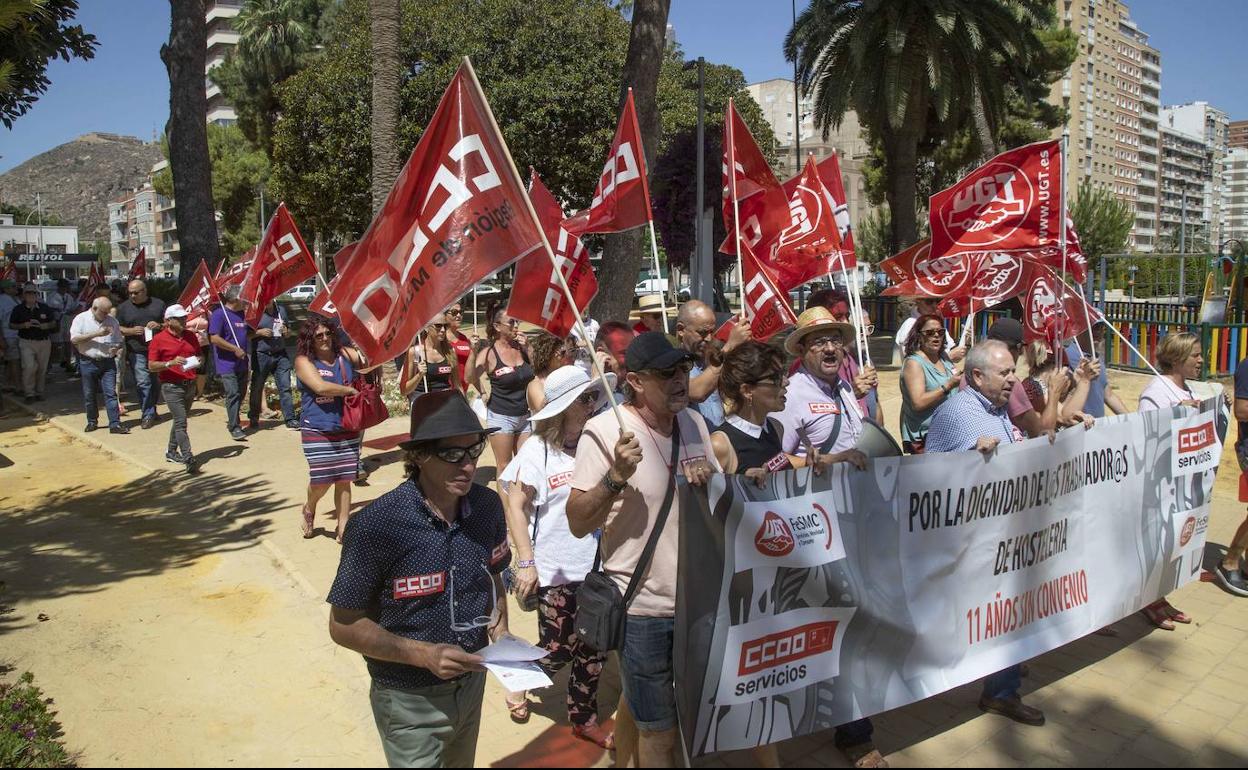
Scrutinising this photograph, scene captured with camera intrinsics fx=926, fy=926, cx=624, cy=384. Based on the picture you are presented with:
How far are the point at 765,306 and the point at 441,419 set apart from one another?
4673 mm

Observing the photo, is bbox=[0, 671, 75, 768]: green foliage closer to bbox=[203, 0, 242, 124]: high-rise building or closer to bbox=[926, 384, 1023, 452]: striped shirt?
bbox=[926, 384, 1023, 452]: striped shirt

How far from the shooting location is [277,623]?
5750 millimetres

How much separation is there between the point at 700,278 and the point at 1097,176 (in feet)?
409

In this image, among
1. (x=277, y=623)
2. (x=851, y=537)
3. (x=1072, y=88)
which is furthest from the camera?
(x=1072, y=88)

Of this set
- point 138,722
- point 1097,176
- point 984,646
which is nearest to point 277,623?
point 138,722

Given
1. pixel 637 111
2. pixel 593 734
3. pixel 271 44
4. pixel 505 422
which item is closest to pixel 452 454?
pixel 593 734

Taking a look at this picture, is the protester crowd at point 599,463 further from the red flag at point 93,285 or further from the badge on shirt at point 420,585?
the red flag at point 93,285

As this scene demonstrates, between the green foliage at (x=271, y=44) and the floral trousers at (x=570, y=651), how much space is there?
42625 millimetres

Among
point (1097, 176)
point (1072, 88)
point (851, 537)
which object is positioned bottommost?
point (851, 537)

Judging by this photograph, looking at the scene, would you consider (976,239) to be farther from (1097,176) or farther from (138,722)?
(1097,176)

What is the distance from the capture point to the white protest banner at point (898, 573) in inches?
134

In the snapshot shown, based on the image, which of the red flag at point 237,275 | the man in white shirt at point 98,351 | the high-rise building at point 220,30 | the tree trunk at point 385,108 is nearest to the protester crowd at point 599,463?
the red flag at point 237,275

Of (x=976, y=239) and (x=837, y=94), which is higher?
(x=837, y=94)

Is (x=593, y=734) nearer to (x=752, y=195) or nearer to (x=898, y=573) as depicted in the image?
(x=898, y=573)
